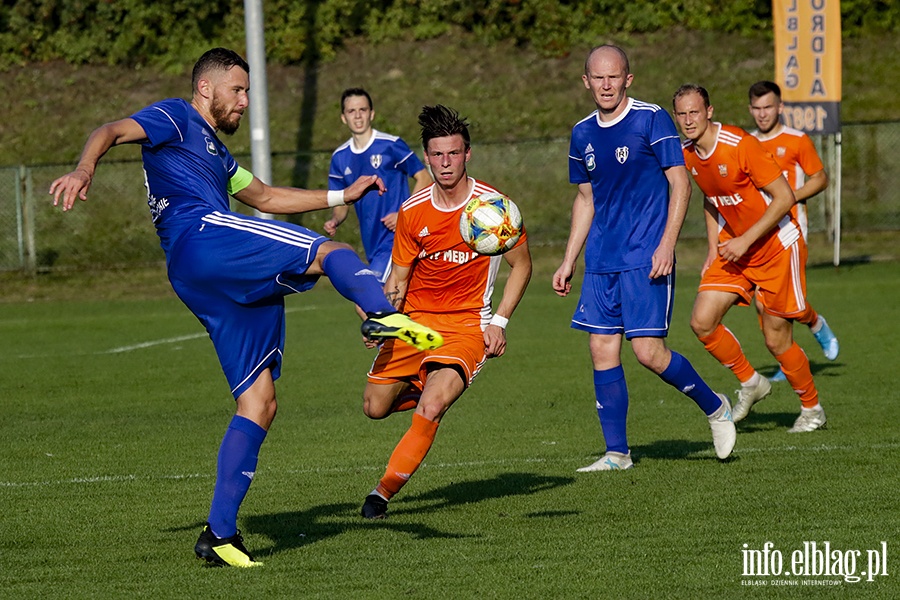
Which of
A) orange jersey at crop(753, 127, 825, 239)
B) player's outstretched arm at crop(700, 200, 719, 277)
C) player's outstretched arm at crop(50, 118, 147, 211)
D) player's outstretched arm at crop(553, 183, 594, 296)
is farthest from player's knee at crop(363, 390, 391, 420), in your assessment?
orange jersey at crop(753, 127, 825, 239)

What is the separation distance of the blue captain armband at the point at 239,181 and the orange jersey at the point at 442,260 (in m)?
1.07

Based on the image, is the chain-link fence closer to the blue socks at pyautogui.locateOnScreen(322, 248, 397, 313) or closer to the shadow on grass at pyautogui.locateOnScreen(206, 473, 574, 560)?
the shadow on grass at pyautogui.locateOnScreen(206, 473, 574, 560)

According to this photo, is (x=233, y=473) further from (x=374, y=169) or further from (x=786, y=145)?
(x=374, y=169)

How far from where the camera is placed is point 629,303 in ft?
24.8

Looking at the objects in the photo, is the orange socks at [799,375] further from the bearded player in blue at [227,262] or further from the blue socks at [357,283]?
the blue socks at [357,283]

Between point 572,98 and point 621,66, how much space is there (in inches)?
784

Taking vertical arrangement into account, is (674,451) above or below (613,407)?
below

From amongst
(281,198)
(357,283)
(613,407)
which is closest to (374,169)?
(613,407)

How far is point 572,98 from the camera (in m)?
26.9

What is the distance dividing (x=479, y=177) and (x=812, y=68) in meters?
6.44

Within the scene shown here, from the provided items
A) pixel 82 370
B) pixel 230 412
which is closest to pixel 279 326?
pixel 230 412

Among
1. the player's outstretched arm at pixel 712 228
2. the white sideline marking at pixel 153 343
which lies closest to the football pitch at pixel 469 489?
the white sideline marking at pixel 153 343

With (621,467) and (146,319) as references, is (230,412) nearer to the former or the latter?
(621,467)

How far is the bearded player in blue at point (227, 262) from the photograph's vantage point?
5.28 meters
